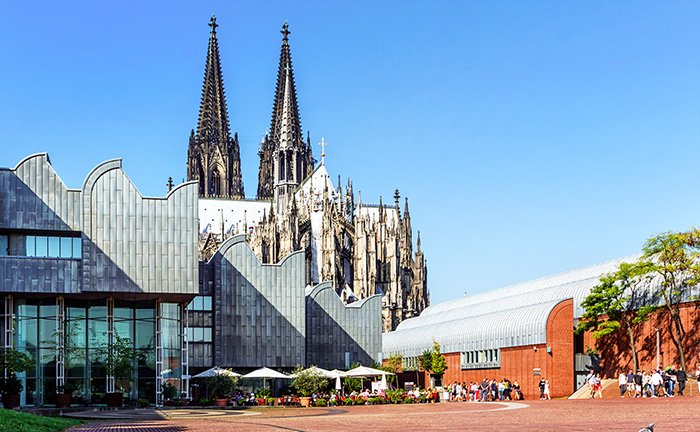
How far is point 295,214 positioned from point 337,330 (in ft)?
138

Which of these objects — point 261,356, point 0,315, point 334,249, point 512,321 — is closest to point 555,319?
point 512,321

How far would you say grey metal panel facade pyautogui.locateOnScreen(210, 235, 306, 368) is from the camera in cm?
6875

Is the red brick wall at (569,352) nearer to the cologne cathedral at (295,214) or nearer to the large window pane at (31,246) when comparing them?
the large window pane at (31,246)

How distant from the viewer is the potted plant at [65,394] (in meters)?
51.9

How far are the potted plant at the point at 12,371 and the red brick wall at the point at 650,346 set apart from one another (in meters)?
32.6

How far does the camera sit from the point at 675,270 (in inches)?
2281

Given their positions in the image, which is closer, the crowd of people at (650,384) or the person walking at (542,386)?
the crowd of people at (650,384)

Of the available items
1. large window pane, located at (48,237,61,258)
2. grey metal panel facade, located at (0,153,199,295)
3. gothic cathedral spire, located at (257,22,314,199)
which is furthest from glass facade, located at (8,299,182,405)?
gothic cathedral spire, located at (257,22,314,199)

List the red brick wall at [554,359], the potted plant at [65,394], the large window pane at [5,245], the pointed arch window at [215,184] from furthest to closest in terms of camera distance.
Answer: the pointed arch window at [215,184], the red brick wall at [554,359], the large window pane at [5,245], the potted plant at [65,394]

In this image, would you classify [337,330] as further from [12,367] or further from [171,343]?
[12,367]

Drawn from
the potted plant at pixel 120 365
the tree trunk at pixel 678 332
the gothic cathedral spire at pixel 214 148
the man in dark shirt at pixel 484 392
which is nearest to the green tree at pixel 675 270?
the tree trunk at pixel 678 332

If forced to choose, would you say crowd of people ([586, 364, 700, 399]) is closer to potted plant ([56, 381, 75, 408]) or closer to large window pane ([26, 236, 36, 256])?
potted plant ([56, 381, 75, 408])

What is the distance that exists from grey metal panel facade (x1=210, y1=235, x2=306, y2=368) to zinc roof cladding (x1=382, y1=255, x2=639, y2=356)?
11807mm

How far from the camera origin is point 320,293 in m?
75.9
